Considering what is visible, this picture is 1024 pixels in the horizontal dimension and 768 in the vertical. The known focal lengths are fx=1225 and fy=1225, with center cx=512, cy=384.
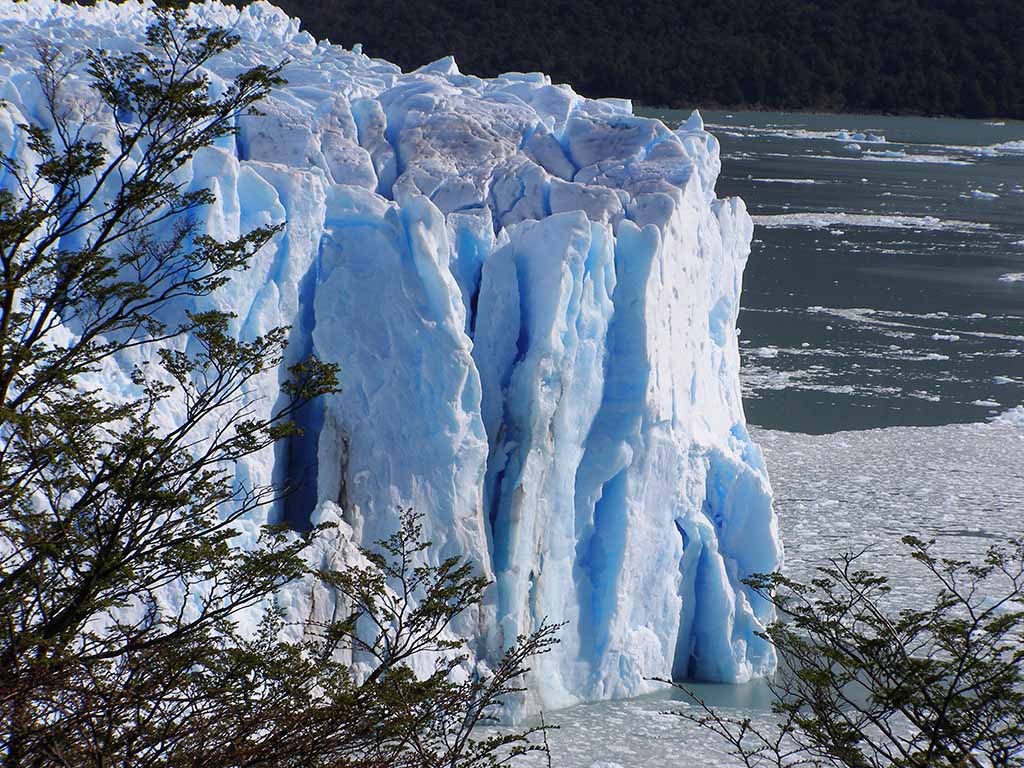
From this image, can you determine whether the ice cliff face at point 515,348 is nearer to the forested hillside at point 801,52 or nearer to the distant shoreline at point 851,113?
the forested hillside at point 801,52

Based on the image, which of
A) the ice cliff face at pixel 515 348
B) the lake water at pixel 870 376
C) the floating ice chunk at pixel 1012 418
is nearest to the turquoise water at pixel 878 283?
the lake water at pixel 870 376

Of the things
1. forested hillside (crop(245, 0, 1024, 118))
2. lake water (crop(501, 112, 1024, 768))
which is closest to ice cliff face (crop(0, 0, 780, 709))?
lake water (crop(501, 112, 1024, 768))

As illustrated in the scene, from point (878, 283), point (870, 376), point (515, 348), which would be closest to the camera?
point (515, 348)

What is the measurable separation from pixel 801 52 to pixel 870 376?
136 feet

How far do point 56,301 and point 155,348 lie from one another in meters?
2.36

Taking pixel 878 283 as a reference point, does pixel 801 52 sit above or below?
above

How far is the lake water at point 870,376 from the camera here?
9812 mm

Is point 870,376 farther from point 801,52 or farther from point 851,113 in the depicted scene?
point 851,113

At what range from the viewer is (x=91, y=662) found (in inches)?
148

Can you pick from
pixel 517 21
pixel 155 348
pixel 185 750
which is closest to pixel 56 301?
pixel 185 750

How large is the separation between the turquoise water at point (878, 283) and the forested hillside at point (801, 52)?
30.1ft

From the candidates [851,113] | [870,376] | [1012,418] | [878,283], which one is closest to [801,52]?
[851,113]

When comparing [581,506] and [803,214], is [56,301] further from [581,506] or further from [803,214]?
[803,214]

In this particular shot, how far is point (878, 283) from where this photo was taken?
22.9m
